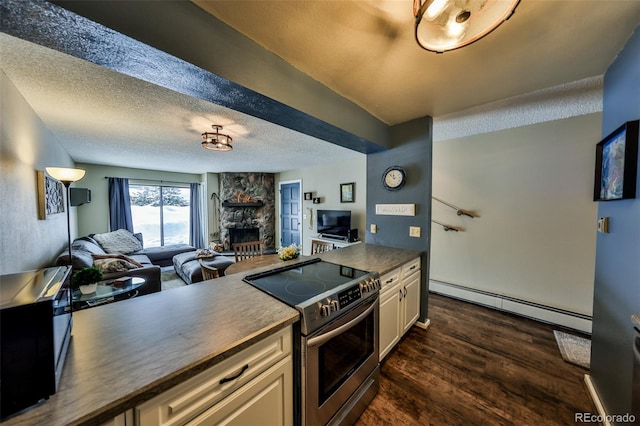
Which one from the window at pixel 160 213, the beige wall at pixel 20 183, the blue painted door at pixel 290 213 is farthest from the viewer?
the blue painted door at pixel 290 213

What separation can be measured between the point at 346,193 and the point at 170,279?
4.03 m

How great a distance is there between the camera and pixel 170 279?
4.21 meters

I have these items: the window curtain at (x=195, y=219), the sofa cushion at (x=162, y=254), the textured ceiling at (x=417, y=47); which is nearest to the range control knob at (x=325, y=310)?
the textured ceiling at (x=417, y=47)

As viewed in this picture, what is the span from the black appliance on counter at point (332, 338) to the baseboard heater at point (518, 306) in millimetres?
2155

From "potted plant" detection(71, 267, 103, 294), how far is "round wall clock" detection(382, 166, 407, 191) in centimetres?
312

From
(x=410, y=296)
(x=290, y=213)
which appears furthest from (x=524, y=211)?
(x=290, y=213)

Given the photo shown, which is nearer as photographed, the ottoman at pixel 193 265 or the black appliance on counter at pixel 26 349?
the black appliance on counter at pixel 26 349

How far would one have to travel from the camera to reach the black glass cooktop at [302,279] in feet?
4.07

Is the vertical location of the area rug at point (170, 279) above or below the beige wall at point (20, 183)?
below

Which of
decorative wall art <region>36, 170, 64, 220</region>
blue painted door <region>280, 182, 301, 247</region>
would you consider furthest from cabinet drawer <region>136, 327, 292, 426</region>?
blue painted door <region>280, 182, 301, 247</region>

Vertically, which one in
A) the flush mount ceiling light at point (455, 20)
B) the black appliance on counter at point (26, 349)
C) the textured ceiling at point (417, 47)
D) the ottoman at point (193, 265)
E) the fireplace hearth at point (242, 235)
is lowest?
the ottoman at point (193, 265)

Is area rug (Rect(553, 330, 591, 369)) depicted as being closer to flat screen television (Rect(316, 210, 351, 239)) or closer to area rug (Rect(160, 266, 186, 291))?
flat screen television (Rect(316, 210, 351, 239))

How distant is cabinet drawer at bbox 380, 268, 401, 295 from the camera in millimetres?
1688

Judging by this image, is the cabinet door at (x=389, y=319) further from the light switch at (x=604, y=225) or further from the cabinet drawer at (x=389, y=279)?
the light switch at (x=604, y=225)
